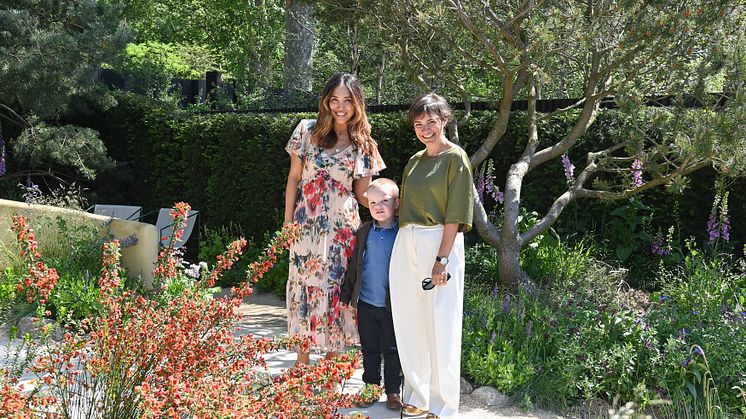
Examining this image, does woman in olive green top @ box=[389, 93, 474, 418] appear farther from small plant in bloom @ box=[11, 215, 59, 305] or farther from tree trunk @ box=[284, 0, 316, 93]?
tree trunk @ box=[284, 0, 316, 93]

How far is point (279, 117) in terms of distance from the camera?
9.11 m

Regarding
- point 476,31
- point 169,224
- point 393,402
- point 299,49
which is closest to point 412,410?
point 393,402

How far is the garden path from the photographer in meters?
4.67

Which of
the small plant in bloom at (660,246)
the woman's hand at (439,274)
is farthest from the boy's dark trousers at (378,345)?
the small plant in bloom at (660,246)

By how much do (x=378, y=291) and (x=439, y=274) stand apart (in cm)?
48

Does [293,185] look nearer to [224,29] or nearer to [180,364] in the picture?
[180,364]

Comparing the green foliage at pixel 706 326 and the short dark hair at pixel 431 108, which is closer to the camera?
the short dark hair at pixel 431 108

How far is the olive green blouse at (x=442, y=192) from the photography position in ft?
14.4

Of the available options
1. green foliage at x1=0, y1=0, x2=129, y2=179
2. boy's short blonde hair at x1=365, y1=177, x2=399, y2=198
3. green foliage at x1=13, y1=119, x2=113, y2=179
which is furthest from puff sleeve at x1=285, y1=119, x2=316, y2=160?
green foliage at x1=13, y1=119, x2=113, y2=179

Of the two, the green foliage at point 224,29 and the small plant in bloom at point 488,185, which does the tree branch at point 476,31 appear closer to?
the small plant in bloom at point 488,185

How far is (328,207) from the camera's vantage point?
4.99m

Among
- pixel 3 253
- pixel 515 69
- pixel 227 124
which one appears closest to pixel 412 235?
pixel 515 69

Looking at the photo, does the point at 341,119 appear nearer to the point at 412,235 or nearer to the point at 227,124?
the point at 412,235

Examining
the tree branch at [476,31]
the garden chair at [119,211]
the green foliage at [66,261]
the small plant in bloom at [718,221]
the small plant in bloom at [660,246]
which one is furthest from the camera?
the garden chair at [119,211]
